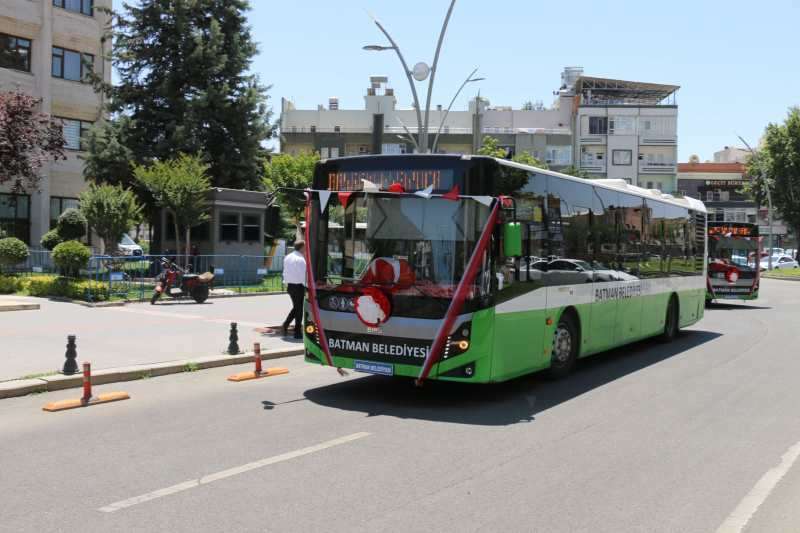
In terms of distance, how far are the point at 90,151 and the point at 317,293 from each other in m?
28.6

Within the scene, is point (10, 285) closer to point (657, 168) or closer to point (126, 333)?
point (126, 333)

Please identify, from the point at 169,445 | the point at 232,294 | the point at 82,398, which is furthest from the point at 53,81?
the point at 169,445

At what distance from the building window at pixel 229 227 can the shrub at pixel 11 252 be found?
7.61 metres

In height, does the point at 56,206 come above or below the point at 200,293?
above

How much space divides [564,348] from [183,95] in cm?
2925

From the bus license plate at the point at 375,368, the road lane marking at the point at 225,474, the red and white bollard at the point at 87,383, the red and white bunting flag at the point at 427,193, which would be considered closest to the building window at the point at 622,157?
the red and white bunting flag at the point at 427,193

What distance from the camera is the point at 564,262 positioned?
33.8 feet

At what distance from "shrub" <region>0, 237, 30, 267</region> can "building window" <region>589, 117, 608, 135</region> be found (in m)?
69.7

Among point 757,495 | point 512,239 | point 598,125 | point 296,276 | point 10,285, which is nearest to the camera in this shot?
point 757,495

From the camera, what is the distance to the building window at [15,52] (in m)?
35.3

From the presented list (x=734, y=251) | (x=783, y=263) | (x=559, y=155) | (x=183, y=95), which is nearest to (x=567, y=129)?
(x=559, y=155)

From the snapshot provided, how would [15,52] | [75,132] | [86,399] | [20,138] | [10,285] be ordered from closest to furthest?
[86,399]
[10,285]
[20,138]
[15,52]
[75,132]

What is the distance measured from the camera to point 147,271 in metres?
22.0

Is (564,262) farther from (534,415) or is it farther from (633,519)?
(633,519)
